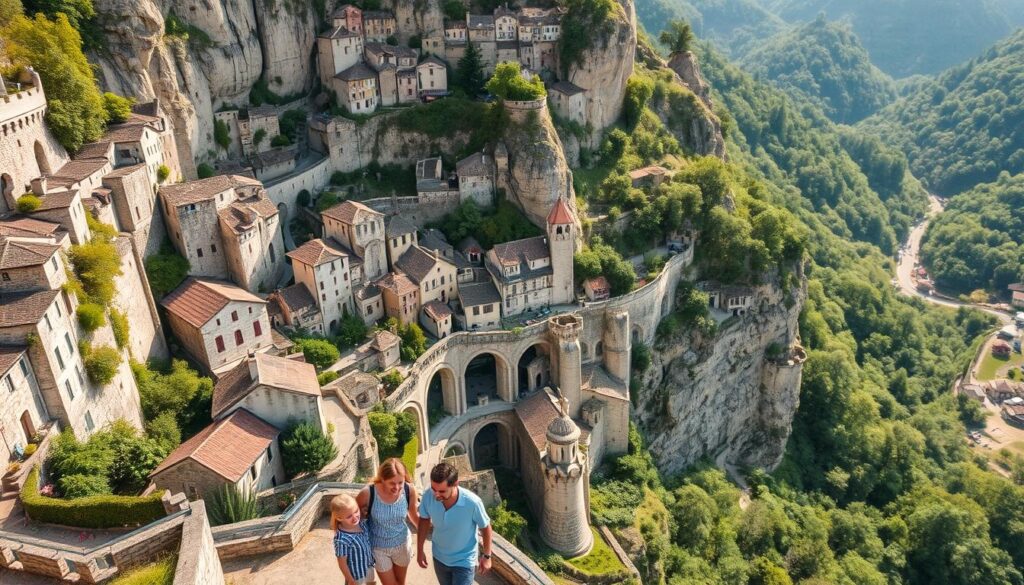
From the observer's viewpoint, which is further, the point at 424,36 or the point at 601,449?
the point at 424,36

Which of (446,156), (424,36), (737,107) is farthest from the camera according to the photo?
(737,107)

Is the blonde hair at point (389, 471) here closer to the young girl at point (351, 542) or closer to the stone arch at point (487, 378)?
the young girl at point (351, 542)

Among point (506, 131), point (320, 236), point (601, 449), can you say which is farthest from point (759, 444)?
point (320, 236)

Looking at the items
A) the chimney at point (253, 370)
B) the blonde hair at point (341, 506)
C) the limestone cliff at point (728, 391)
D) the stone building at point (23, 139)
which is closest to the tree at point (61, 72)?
the stone building at point (23, 139)

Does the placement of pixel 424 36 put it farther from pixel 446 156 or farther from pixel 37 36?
pixel 37 36

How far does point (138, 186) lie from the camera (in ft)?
141

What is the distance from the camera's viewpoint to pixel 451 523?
47.5 feet

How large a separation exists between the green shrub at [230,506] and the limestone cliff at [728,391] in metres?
38.0

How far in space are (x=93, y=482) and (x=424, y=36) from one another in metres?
56.2

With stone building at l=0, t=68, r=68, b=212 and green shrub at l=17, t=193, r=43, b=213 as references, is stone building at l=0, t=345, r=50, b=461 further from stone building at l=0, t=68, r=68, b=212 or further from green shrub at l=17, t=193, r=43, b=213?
stone building at l=0, t=68, r=68, b=212

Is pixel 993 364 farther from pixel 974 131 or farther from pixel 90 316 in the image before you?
pixel 90 316

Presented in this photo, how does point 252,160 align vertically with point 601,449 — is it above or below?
above

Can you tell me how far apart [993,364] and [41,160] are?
125m

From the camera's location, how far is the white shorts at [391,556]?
15000 mm
